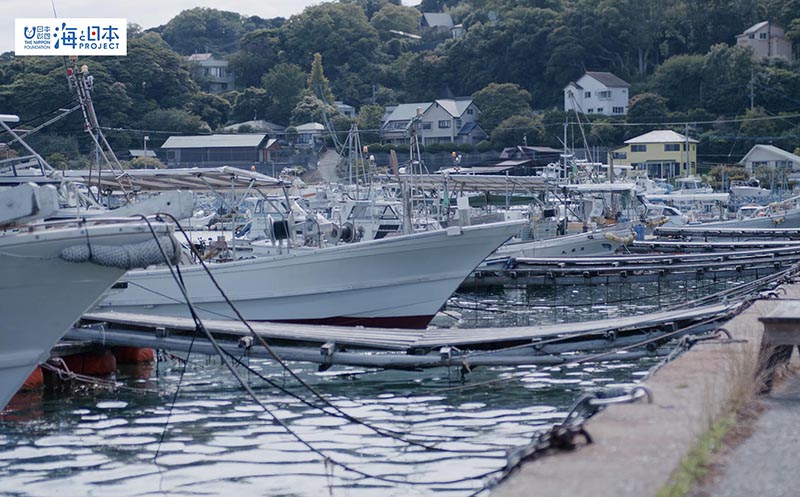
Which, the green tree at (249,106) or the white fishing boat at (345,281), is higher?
the green tree at (249,106)

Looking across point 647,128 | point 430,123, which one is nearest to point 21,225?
point 647,128

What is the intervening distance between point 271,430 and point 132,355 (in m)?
6.15

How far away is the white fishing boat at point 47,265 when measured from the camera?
11523 millimetres

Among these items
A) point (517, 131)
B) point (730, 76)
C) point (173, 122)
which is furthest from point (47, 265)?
point (730, 76)

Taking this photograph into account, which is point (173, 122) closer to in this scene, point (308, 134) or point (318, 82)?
point (308, 134)

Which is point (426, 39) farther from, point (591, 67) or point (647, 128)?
point (647, 128)

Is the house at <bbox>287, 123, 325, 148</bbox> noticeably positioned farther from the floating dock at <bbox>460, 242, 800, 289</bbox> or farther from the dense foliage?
the floating dock at <bbox>460, 242, 800, 289</bbox>

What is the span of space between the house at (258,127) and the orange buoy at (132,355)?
216 feet

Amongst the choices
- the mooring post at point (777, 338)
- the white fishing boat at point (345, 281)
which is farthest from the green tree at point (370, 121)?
the mooring post at point (777, 338)

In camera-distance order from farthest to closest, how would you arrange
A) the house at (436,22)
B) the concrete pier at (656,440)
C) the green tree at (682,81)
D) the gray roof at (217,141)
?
the house at (436,22) → the green tree at (682,81) → the gray roof at (217,141) → the concrete pier at (656,440)

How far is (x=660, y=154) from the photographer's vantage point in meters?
76.8

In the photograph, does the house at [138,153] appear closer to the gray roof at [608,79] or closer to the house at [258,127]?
the house at [258,127]

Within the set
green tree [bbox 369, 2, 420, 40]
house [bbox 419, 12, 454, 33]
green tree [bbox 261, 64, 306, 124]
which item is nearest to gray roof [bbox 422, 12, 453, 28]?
house [bbox 419, 12, 454, 33]

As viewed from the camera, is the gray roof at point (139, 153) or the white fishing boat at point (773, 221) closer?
the white fishing boat at point (773, 221)
